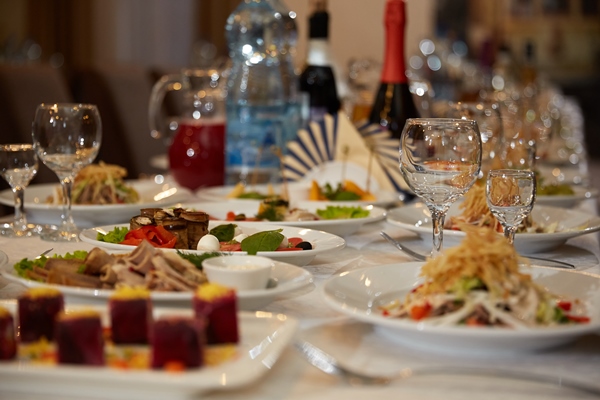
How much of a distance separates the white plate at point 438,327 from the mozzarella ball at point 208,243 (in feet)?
0.85

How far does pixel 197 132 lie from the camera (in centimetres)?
228

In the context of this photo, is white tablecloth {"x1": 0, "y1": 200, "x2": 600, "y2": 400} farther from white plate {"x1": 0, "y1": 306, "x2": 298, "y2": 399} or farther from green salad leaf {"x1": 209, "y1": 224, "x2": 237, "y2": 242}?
green salad leaf {"x1": 209, "y1": 224, "x2": 237, "y2": 242}

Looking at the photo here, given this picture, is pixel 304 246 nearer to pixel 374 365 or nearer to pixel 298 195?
pixel 374 365

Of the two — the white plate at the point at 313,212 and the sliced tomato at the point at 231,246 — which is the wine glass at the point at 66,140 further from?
the sliced tomato at the point at 231,246

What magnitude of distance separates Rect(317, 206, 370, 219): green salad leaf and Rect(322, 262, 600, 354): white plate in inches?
20.6

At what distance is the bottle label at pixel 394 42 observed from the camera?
7.02 feet

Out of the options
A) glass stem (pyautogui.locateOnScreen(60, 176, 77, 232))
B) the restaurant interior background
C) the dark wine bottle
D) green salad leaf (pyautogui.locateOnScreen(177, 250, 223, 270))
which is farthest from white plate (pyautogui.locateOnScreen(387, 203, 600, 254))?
the restaurant interior background

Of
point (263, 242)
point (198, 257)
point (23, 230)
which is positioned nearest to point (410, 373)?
point (198, 257)

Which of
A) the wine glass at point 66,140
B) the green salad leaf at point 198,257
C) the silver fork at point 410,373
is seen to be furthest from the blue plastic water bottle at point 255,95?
the silver fork at point 410,373

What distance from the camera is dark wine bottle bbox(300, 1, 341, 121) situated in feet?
8.23

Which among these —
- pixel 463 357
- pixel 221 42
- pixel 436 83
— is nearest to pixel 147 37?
pixel 221 42

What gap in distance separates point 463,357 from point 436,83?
15.8 feet

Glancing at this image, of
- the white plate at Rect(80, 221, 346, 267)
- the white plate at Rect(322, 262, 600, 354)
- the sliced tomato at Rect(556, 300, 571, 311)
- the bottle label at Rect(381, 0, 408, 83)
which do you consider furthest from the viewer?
the bottle label at Rect(381, 0, 408, 83)

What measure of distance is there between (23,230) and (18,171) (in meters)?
0.11
